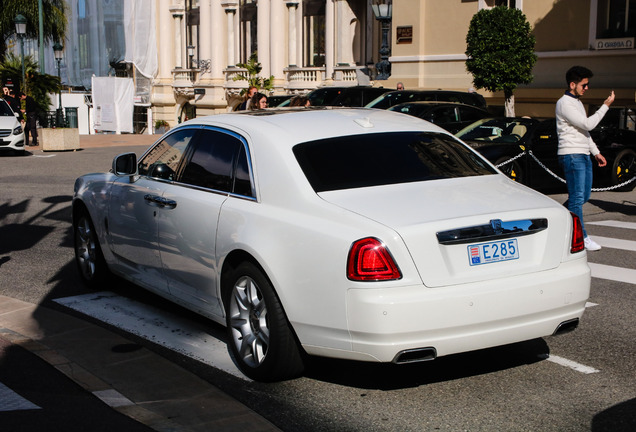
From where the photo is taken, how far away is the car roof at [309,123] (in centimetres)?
596

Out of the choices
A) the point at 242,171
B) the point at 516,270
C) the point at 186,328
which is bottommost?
the point at 186,328

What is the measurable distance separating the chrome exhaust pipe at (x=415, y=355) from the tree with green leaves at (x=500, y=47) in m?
22.4

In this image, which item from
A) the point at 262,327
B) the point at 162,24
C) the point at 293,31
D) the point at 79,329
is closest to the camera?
the point at 262,327

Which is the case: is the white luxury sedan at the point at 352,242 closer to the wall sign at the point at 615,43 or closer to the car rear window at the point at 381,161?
Answer: the car rear window at the point at 381,161

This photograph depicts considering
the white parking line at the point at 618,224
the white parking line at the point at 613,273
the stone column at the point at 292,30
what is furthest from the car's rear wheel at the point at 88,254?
the stone column at the point at 292,30

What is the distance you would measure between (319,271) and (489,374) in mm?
1432

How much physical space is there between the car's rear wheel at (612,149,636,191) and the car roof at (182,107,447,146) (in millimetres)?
10472

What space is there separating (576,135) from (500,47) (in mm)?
17375

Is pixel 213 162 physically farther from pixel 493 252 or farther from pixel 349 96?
pixel 349 96

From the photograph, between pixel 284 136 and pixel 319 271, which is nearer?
pixel 319 271

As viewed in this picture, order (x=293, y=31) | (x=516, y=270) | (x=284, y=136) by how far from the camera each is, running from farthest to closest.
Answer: (x=293, y=31)
(x=284, y=136)
(x=516, y=270)

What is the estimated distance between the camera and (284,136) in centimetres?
588

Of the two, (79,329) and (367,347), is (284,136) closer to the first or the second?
(367,347)

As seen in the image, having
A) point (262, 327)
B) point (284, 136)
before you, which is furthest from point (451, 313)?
point (284, 136)
